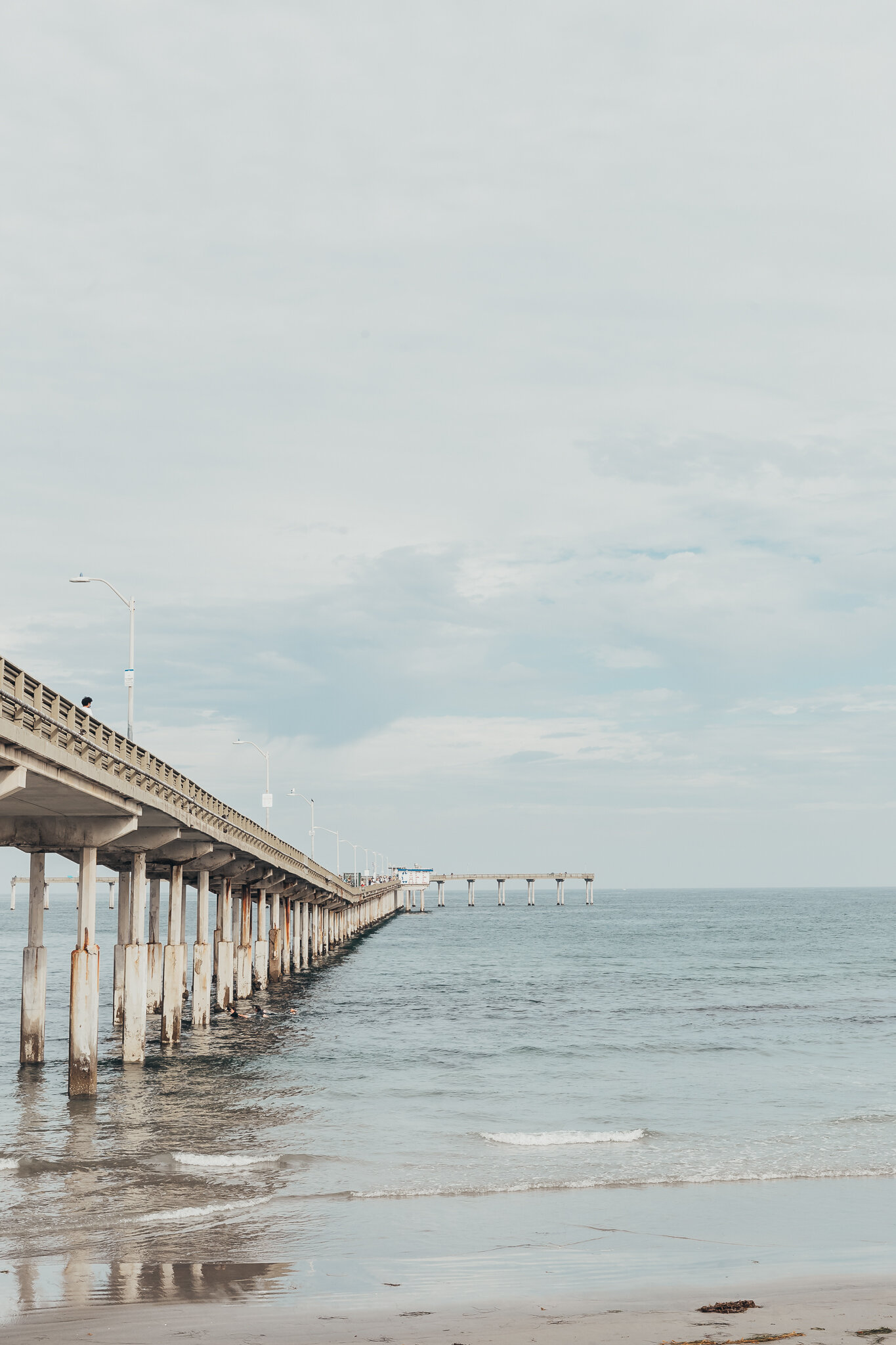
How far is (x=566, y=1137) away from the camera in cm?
2547

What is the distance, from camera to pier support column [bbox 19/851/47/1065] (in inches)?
1270

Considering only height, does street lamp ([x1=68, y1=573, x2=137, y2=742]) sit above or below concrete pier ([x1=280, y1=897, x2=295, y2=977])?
above

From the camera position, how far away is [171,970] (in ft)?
127

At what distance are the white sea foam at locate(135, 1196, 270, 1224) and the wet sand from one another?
4.19m

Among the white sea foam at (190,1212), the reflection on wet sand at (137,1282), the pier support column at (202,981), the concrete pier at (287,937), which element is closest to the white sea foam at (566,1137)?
the white sea foam at (190,1212)

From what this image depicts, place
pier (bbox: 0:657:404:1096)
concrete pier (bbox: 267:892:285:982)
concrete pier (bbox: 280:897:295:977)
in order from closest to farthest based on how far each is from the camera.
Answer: pier (bbox: 0:657:404:1096) → concrete pier (bbox: 267:892:285:982) → concrete pier (bbox: 280:897:295:977)

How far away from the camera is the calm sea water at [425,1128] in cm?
1783

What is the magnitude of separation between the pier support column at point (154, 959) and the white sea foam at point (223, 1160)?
17661 millimetres

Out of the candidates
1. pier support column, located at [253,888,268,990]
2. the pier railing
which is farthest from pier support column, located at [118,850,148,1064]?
pier support column, located at [253,888,268,990]

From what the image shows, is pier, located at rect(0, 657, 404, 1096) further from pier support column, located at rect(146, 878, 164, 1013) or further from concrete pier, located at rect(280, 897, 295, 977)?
concrete pier, located at rect(280, 897, 295, 977)

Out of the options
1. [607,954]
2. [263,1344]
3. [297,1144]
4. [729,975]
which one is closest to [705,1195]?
[297,1144]

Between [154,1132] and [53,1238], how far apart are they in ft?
26.2

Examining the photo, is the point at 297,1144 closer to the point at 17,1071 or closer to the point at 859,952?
the point at 17,1071

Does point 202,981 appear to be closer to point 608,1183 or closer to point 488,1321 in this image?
point 608,1183
